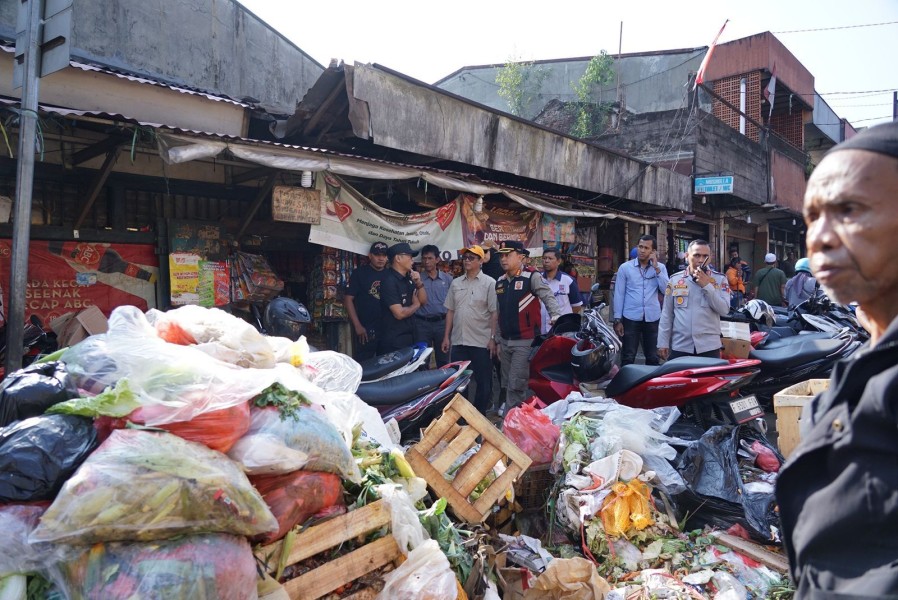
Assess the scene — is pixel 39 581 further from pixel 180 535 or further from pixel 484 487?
pixel 484 487

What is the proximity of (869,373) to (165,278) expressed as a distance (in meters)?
6.19

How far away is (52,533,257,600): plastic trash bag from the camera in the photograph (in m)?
1.79

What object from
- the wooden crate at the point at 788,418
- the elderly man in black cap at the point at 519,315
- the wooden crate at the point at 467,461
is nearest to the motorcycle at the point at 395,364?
the wooden crate at the point at 467,461

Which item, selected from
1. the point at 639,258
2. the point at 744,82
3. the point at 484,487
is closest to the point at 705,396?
the point at 484,487

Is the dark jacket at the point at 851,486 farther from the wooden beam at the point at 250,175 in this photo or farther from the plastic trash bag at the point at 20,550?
the wooden beam at the point at 250,175

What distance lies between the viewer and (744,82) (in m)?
19.7

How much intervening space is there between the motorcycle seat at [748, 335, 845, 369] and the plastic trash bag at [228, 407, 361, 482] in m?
4.04

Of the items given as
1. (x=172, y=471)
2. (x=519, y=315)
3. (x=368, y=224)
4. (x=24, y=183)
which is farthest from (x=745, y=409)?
(x=24, y=183)

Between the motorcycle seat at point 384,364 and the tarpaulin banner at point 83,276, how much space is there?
2.70m

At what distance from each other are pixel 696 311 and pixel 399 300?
2.98m

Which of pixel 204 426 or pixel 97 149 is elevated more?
pixel 97 149

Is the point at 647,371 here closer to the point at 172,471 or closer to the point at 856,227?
the point at 172,471

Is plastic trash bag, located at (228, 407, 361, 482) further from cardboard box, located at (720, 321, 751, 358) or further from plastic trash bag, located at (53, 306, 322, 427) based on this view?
cardboard box, located at (720, 321, 751, 358)

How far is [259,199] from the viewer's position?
244 inches
